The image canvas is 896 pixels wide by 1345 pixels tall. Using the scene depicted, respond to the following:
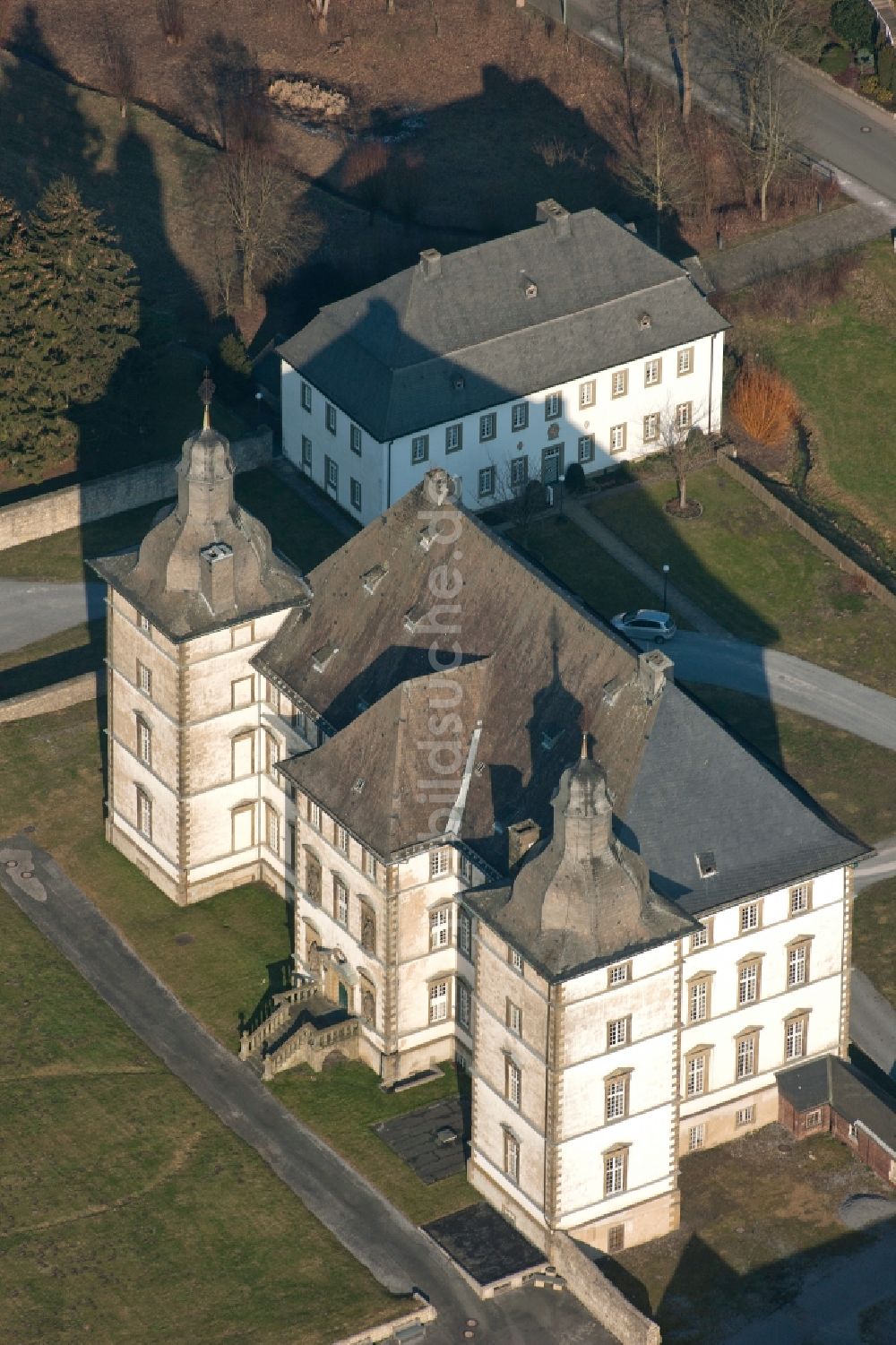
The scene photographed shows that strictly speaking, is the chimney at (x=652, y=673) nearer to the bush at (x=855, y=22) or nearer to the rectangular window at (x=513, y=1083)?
the rectangular window at (x=513, y=1083)

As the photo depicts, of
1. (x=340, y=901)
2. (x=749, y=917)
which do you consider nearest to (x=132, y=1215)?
(x=340, y=901)

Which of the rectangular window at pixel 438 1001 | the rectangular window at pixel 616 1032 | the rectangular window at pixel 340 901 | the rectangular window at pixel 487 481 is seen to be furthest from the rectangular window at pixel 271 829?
the rectangular window at pixel 487 481

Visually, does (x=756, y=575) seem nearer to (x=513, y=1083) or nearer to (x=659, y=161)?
(x=659, y=161)

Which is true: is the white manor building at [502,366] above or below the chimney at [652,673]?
below

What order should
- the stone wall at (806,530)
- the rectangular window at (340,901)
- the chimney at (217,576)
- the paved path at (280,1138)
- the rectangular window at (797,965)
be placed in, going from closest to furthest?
the paved path at (280,1138) → the rectangular window at (797,965) → the rectangular window at (340,901) → the chimney at (217,576) → the stone wall at (806,530)

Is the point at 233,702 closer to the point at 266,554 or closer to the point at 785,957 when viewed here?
the point at 266,554

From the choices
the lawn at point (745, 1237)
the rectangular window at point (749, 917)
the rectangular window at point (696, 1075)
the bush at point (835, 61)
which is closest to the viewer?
the lawn at point (745, 1237)
